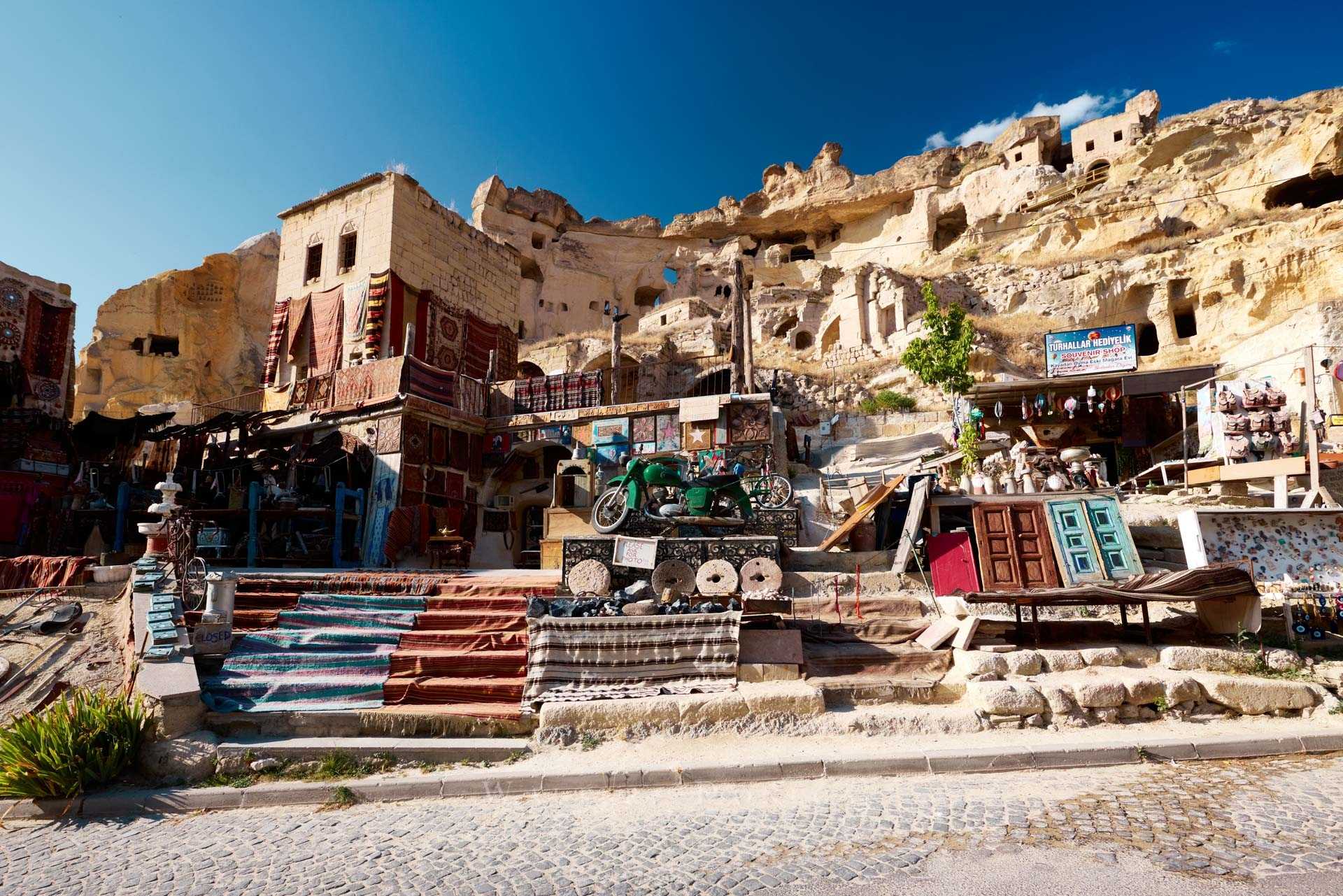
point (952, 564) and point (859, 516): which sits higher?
point (859, 516)

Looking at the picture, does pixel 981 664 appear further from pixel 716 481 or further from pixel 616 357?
pixel 616 357

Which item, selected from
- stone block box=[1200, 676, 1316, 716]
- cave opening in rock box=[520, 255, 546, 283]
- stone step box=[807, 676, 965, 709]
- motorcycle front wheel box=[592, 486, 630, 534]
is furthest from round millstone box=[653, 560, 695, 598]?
cave opening in rock box=[520, 255, 546, 283]

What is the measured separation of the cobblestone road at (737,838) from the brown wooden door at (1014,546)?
3753 millimetres

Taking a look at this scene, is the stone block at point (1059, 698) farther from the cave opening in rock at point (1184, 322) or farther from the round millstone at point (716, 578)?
the cave opening in rock at point (1184, 322)

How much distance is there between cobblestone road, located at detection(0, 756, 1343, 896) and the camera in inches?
165

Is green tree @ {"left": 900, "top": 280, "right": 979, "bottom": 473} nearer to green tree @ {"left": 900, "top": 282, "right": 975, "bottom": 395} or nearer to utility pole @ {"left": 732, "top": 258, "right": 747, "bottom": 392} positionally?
green tree @ {"left": 900, "top": 282, "right": 975, "bottom": 395}

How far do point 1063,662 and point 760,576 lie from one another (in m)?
3.52

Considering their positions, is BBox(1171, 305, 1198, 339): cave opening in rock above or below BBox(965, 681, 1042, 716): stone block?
above

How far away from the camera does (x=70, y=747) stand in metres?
5.74

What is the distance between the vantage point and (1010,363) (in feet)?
91.6

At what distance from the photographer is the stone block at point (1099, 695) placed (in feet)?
22.7

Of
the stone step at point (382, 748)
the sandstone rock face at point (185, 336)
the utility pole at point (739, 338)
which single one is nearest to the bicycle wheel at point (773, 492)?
the stone step at point (382, 748)

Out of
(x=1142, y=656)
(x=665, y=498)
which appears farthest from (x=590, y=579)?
(x=1142, y=656)

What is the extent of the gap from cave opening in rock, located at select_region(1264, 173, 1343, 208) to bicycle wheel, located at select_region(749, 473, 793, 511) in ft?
96.6
